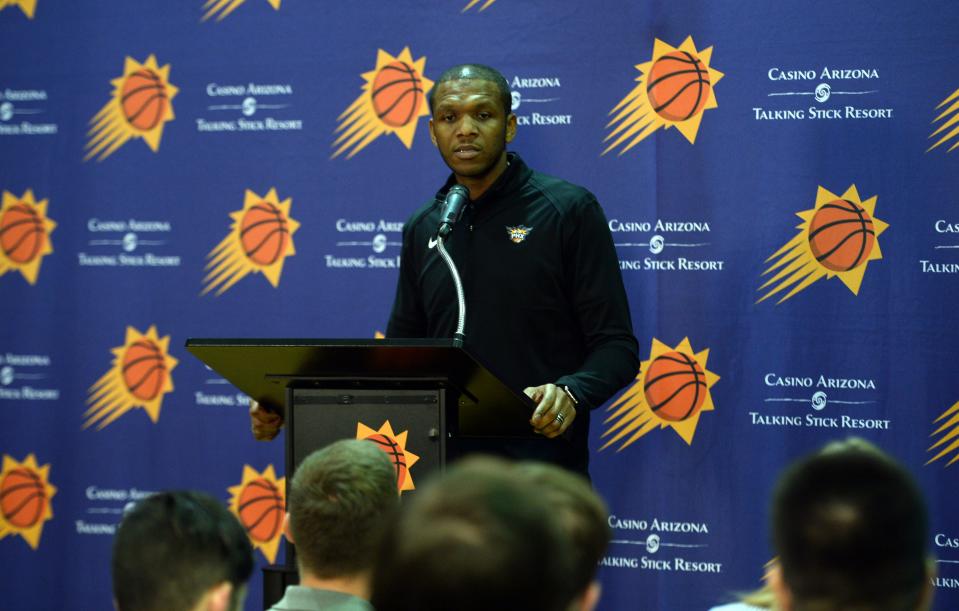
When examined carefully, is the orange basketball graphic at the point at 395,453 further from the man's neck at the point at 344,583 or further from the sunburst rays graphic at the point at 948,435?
the sunburst rays graphic at the point at 948,435

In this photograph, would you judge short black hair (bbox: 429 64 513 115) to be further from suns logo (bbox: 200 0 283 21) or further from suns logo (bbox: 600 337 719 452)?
suns logo (bbox: 200 0 283 21)

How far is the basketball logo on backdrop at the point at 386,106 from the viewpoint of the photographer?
433 centimetres

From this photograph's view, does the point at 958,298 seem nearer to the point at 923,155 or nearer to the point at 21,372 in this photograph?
the point at 923,155

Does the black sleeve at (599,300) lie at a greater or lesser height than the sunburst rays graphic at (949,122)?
lesser

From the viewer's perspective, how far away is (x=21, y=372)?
15.7 ft

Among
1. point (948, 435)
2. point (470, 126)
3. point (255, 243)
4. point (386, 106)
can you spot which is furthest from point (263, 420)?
point (948, 435)

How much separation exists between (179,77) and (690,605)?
9.55 feet

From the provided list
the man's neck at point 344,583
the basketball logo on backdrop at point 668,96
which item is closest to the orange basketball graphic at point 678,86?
the basketball logo on backdrop at point 668,96

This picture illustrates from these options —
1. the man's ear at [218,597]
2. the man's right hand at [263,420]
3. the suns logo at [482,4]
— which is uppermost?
the suns logo at [482,4]

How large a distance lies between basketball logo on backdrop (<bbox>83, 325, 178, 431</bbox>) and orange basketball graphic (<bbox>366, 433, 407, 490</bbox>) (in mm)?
2301

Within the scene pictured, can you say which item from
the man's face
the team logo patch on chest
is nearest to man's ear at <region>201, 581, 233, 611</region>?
the team logo patch on chest

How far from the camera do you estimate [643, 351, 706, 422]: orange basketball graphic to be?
3.96 m

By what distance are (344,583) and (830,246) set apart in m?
2.43

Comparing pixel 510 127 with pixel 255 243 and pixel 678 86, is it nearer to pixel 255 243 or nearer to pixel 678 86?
pixel 678 86
